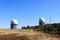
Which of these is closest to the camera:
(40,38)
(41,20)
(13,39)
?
(13,39)

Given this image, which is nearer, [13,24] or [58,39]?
[58,39]

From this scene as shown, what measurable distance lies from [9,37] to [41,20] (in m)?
27.3

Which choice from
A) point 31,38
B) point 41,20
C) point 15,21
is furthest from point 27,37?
point 41,20

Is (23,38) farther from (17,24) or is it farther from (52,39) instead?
(17,24)

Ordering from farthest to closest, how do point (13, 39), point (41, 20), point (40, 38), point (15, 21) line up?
point (41, 20)
point (15, 21)
point (40, 38)
point (13, 39)

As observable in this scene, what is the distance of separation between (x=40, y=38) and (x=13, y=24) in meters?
21.0

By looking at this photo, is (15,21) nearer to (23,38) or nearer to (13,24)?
(13,24)

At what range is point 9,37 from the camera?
21703 mm

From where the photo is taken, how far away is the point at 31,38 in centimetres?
2192

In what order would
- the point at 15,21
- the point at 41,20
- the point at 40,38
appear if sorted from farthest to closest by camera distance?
the point at 41,20 → the point at 15,21 → the point at 40,38

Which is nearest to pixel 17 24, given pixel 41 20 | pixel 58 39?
pixel 41 20

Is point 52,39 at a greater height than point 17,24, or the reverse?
point 17,24

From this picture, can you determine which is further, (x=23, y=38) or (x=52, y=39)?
(x=52, y=39)

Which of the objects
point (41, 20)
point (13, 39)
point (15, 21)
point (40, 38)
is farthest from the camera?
point (41, 20)
